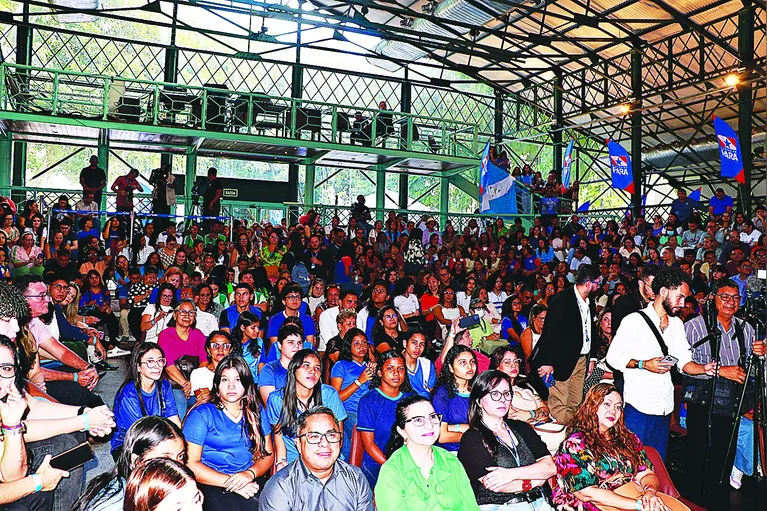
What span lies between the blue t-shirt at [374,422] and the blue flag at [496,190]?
9411 millimetres

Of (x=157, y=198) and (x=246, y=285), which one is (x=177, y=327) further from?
(x=157, y=198)

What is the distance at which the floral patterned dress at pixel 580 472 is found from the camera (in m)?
3.46

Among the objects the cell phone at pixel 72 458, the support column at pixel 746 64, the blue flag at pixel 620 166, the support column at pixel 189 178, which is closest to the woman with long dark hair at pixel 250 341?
the cell phone at pixel 72 458

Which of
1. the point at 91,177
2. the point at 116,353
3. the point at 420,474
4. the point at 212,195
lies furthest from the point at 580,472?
the point at 91,177

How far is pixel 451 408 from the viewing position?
438cm

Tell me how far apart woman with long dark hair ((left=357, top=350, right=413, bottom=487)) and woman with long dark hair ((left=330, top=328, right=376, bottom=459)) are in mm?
440

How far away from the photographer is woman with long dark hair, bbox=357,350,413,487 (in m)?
4.20

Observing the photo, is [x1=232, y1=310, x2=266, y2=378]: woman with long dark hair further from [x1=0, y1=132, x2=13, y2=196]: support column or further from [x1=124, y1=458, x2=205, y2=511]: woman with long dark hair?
[x1=0, y1=132, x2=13, y2=196]: support column

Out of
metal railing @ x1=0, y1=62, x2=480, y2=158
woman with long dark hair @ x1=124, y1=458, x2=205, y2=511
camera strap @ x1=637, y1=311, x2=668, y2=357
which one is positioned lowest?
woman with long dark hair @ x1=124, y1=458, x2=205, y2=511

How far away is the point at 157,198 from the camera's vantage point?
12891 mm

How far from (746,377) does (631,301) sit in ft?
3.45

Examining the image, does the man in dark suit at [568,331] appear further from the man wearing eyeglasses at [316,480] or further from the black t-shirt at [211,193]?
the black t-shirt at [211,193]

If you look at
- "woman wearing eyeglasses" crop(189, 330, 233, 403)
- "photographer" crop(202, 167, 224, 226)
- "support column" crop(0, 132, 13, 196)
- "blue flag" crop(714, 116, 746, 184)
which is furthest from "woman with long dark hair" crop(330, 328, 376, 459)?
"support column" crop(0, 132, 13, 196)

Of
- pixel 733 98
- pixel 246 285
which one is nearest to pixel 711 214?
pixel 733 98
